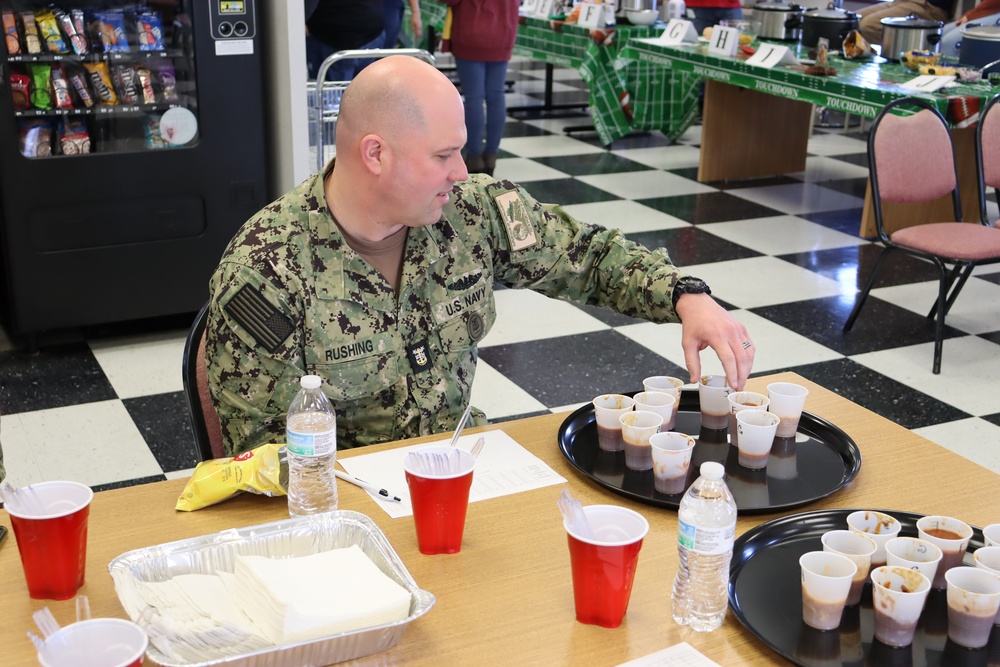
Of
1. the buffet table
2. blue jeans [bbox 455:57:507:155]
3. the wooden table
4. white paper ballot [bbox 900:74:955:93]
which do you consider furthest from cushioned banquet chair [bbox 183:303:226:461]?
blue jeans [bbox 455:57:507:155]

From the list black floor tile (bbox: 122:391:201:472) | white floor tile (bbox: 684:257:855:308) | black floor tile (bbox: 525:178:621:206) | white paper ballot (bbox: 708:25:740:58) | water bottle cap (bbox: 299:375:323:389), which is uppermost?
white paper ballot (bbox: 708:25:740:58)

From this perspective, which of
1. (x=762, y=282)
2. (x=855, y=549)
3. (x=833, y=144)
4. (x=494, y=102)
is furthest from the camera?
(x=833, y=144)

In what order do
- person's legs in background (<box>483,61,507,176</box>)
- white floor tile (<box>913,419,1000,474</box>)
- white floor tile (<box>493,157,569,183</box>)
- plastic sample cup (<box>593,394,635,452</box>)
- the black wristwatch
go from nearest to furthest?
plastic sample cup (<box>593,394,635,452</box>) → the black wristwatch → white floor tile (<box>913,419,1000,474</box>) → person's legs in background (<box>483,61,507,176</box>) → white floor tile (<box>493,157,569,183</box>)

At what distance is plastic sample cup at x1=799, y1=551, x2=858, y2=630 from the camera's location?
1.22m

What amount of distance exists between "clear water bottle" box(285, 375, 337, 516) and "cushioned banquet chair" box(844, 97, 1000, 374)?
2753 mm

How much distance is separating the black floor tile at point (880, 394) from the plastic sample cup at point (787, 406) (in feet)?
5.64

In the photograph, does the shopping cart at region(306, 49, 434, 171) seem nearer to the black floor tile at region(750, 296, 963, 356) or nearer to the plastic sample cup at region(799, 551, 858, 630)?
the black floor tile at region(750, 296, 963, 356)

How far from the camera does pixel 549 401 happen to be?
11.1 feet

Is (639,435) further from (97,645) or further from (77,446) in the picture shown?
(77,446)

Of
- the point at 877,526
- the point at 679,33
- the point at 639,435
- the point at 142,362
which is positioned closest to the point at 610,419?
the point at 639,435

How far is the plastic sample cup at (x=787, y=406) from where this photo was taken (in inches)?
65.7

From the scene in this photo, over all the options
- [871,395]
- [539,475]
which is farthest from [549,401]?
[539,475]

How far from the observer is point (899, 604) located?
3.92 feet

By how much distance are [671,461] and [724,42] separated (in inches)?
188
